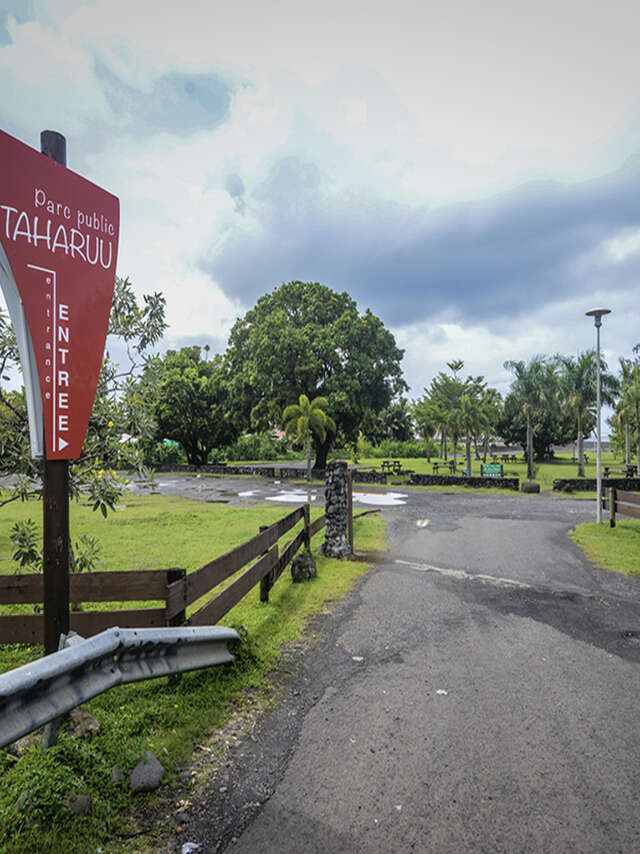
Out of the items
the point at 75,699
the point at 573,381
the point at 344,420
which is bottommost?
the point at 75,699

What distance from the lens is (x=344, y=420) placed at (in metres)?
32.2

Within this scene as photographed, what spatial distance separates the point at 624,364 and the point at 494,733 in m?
36.3

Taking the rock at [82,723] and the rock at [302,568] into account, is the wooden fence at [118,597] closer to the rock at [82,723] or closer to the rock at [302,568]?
the rock at [82,723]

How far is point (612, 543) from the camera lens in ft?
34.9

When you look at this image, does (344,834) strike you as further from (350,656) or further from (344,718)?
(350,656)

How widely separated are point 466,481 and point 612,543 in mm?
14936

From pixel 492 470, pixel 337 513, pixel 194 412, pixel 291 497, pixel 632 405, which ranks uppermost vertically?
pixel 194 412

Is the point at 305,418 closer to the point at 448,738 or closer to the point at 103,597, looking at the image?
the point at 103,597

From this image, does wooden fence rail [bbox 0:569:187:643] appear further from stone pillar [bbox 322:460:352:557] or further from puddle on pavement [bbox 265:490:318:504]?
puddle on pavement [bbox 265:490:318:504]

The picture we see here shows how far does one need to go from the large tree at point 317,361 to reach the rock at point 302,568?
21.3 metres

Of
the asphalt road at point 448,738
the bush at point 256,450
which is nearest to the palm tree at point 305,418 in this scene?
the asphalt road at point 448,738

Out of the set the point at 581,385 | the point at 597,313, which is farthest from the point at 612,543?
the point at 581,385

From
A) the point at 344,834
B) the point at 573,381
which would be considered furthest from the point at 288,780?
the point at 573,381

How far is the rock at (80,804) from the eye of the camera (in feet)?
8.08
